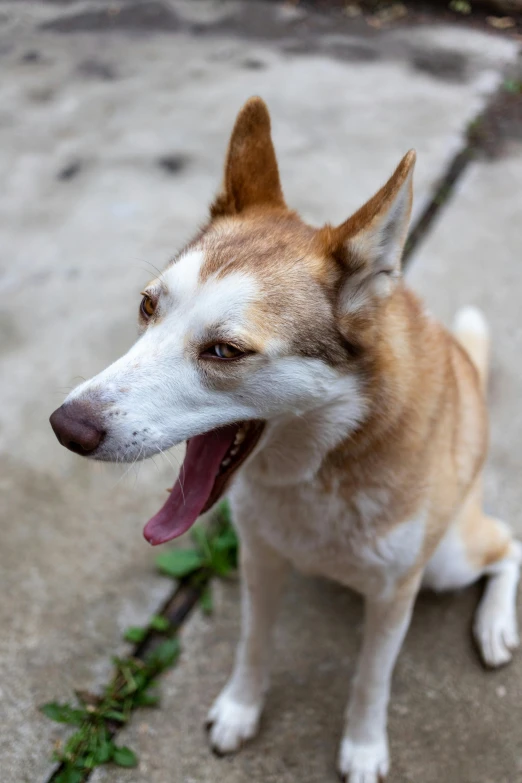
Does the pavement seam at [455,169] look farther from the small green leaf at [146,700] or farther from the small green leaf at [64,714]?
the small green leaf at [64,714]

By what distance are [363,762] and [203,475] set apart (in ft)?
3.98

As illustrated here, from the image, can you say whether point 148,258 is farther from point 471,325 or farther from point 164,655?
point 164,655

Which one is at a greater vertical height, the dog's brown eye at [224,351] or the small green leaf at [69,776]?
the dog's brown eye at [224,351]

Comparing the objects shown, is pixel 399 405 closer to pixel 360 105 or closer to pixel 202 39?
pixel 360 105

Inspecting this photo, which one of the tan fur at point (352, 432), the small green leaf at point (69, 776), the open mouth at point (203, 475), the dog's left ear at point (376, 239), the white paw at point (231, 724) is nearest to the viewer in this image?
the dog's left ear at point (376, 239)

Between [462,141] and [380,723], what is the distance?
396 centimetres

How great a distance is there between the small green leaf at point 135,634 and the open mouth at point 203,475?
96cm

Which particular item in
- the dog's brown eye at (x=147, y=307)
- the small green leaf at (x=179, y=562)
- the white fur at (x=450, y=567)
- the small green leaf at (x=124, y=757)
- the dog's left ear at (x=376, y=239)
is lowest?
the small green leaf at (x=124, y=757)

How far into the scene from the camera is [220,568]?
2924 millimetres

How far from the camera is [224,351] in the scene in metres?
1.73

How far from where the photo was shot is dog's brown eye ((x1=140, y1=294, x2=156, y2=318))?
190cm

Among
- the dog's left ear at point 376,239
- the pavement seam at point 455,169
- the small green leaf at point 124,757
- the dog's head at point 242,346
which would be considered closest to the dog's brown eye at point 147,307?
the dog's head at point 242,346

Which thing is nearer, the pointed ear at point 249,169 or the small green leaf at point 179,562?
the pointed ear at point 249,169

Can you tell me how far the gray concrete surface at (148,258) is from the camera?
100 inches
